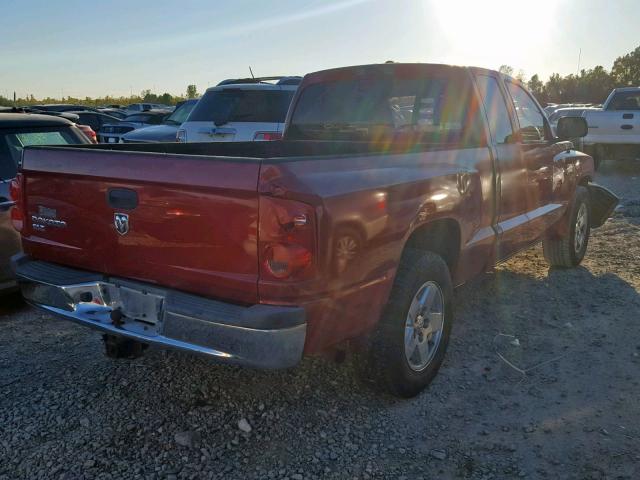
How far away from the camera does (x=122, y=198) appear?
2.82 meters

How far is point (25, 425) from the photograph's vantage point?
3.14 meters

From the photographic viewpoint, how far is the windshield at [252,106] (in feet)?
29.3

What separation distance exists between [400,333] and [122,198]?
1.55 metres

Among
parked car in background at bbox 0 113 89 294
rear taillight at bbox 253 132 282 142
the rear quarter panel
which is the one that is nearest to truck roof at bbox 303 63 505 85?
the rear quarter panel

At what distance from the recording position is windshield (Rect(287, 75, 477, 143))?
4.08 metres

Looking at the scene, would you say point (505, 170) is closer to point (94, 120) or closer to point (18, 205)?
point (18, 205)

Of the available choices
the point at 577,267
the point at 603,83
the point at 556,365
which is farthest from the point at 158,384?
the point at 603,83

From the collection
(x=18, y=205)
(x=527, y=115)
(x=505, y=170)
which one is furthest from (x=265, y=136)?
(x=18, y=205)

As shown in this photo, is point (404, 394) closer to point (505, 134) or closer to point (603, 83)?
point (505, 134)

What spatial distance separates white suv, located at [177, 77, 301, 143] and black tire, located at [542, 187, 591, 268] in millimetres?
4390

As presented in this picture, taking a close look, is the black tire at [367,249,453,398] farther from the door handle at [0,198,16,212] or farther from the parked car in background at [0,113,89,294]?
the door handle at [0,198,16,212]

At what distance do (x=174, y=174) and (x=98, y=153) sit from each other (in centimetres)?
52

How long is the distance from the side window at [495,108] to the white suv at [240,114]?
4.73m

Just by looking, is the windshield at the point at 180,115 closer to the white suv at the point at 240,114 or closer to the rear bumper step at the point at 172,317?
the white suv at the point at 240,114
